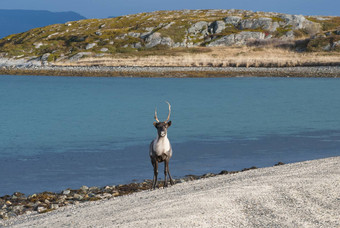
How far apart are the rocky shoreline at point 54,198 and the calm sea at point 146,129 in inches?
45.9

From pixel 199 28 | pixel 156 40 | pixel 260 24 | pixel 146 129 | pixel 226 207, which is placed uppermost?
pixel 260 24

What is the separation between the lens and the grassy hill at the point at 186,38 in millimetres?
101438

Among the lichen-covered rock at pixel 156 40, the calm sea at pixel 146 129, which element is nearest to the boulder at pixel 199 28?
the lichen-covered rock at pixel 156 40

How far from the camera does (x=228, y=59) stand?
9069 centimetres

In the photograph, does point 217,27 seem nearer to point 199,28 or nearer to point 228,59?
point 199,28

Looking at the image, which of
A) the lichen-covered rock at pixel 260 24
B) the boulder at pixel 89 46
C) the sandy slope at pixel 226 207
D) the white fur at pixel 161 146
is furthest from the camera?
the lichen-covered rock at pixel 260 24

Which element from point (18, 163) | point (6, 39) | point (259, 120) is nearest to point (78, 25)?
point (6, 39)

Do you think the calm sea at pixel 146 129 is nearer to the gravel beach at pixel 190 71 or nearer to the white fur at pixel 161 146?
the white fur at pixel 161 146

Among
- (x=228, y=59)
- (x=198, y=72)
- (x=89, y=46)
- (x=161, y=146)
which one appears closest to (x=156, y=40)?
(x=89, y=46)

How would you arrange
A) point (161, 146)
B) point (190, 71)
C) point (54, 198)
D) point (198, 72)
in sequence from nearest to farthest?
point (161, 146)
point (54, 198)
point (198, 72)
point (190, 71)

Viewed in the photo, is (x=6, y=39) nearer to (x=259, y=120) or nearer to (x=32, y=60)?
(x=32, y=60)

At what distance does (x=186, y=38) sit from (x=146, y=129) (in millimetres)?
83761

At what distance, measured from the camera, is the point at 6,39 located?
464ft

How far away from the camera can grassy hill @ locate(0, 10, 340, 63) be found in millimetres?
101438
